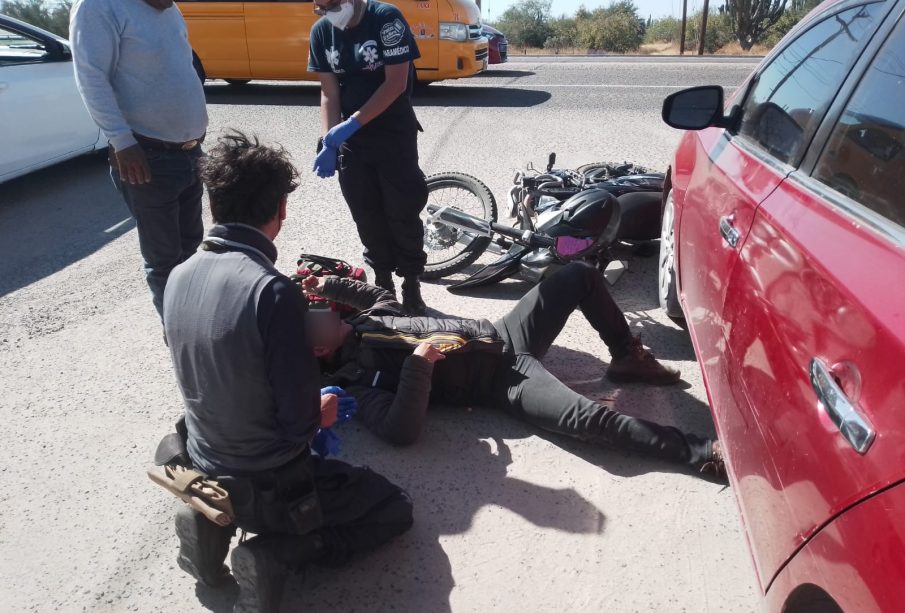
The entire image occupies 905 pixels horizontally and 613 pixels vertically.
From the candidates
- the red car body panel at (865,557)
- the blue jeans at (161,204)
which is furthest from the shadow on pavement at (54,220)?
the red car body panel at (865,557)

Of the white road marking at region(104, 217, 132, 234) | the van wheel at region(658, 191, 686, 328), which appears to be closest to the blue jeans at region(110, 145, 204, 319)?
the van wheel at region(658, 191, 686, 328)

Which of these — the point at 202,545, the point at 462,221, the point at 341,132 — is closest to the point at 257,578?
the point at 202,545

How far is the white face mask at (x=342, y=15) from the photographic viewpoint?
3596mm

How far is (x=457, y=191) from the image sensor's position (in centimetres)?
540

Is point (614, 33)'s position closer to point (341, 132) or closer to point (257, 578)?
point (341, 132)

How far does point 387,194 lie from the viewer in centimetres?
402

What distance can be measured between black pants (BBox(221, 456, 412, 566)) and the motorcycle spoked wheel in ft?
7.61

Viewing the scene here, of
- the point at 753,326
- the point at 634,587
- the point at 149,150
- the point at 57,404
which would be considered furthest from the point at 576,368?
the point at 57,404

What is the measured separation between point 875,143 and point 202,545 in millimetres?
2101

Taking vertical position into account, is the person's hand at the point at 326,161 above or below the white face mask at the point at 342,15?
below

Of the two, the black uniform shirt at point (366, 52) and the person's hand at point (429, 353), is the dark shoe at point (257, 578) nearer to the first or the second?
the person's hand at point (429, 353)

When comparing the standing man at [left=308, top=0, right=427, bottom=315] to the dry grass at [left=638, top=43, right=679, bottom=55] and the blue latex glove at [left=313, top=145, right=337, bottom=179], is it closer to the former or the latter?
the blue latex glove at [left=313, top=145, right=337, bottom=179]

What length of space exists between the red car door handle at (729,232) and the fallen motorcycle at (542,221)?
1.83 m

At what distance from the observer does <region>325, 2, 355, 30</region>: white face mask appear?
11.8 feet
